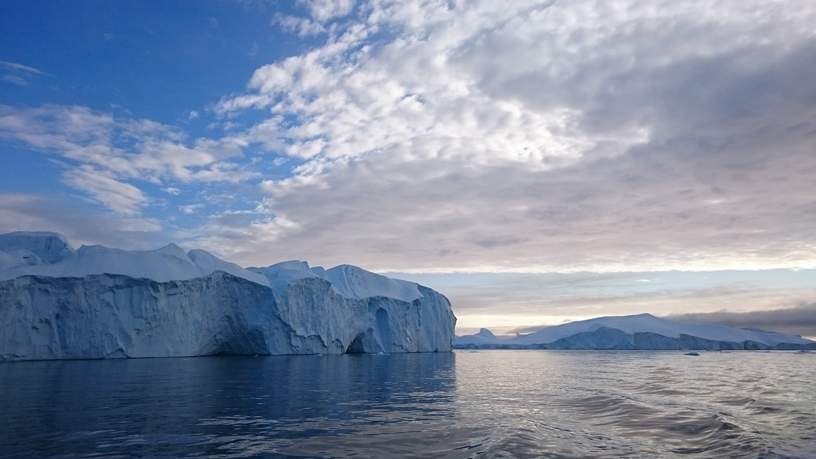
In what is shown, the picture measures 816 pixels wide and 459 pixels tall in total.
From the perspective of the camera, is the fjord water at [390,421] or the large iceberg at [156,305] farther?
the large iceberg at [156,305]

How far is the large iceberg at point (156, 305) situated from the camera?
38.4 meters

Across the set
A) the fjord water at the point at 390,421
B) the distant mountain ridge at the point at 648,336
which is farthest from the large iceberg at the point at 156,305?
the distant mountain ridge at the point at 648,336

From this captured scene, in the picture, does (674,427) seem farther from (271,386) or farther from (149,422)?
(271,386)

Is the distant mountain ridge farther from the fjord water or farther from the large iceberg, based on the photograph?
the fjord water

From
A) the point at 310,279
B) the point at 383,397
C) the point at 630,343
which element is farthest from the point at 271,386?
the point at 630,343

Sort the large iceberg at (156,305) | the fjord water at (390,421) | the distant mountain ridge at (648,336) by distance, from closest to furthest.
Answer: the fjord water at (390,421)
the large iceberg at (156,305)
the distant mountain ridge at (648,336)

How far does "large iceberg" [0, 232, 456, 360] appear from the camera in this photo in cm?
3838

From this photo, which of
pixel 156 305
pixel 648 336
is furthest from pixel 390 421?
pixel 648 336

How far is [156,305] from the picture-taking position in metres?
42.8

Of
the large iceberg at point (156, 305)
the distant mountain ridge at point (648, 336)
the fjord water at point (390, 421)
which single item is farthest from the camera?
the distant mountain ridge at point (648, 336)

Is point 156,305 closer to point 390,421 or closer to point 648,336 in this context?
point 390,421

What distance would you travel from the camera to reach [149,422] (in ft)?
38.8

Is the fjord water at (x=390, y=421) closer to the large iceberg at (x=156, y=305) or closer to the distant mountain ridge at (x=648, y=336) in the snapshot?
the large iceberg at (x=156, y=305)

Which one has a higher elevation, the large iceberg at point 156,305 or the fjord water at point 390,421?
the large iceberg at point 156,305
